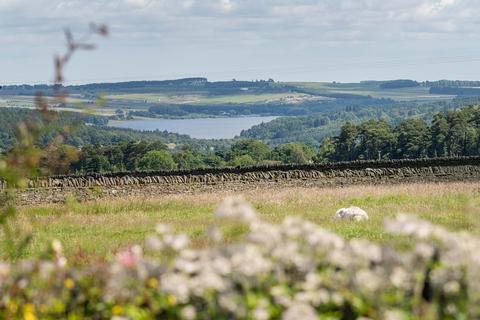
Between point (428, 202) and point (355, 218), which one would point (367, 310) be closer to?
point (355, 218)

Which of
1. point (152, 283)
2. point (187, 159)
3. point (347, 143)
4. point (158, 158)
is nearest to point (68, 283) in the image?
point (152, 283)

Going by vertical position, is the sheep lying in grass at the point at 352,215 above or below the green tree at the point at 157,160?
above

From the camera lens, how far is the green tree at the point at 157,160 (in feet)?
350

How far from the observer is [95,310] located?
6691mm

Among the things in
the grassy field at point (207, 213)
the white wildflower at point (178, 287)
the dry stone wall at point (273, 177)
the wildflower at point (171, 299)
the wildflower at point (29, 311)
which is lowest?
the dry stone wall at point (273, 177)

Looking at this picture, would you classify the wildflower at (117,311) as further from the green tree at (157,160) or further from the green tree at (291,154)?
the green tree at (291,154)

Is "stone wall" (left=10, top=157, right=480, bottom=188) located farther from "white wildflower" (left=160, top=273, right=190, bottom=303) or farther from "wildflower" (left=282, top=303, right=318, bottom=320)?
"wildflower" (left=282, top=303, right=318, bottom=320)

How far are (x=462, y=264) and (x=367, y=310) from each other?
67 cm

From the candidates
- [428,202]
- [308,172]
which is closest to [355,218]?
[428,202]

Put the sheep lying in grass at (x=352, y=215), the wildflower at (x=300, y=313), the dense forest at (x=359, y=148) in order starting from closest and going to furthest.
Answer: the wildflower at (x=300, y=313) → the sheep lying in grass at (x=352, y=215) → the dense forest at (x=359, y=148)

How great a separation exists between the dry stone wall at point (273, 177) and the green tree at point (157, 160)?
223 ft

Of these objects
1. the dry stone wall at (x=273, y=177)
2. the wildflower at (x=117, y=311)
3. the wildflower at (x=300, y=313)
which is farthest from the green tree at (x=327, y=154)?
the wildflower at (x=300, y=313)

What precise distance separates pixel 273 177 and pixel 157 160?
7017cm

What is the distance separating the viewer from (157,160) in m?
107
